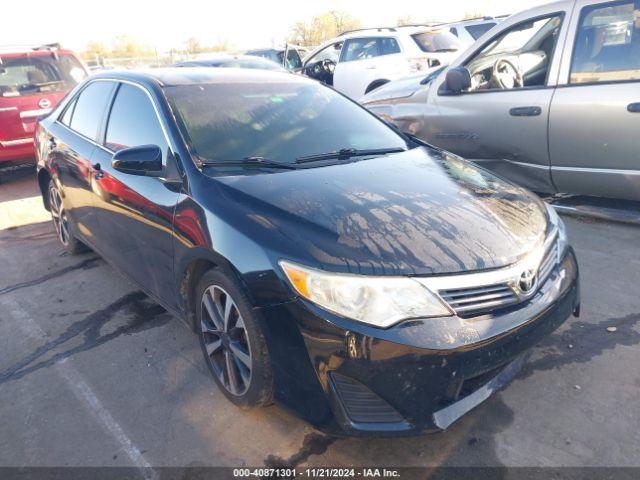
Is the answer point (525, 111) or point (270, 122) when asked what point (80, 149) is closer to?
point (270, 122)

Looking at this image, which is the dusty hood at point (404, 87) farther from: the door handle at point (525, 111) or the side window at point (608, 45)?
the side window at point (608, 45)

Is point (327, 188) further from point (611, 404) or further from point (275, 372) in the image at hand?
point (611, 404)

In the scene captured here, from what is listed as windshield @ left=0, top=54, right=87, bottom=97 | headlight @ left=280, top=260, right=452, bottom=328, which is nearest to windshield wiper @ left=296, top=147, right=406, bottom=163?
headlight @ left=280, top=260, right=452, bottom=328

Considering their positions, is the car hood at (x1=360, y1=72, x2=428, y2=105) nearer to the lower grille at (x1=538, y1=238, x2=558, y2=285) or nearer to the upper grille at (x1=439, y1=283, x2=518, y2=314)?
the lower grille at (x1=538, y1=238, x2=558, y2=285)

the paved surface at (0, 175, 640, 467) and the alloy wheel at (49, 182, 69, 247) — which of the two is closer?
the paved surface at (0, 175, 640, 467)

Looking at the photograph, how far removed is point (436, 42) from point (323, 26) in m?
29.5

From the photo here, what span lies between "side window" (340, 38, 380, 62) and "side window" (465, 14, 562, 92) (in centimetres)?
466

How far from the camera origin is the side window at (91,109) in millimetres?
3658

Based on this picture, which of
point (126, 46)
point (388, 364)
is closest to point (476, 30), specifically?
point (388, 364)

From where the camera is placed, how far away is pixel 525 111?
440 centimetres

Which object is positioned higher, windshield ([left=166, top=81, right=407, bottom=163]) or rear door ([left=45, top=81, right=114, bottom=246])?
windshield ([left=166, top=81, right=407, bottom=163])

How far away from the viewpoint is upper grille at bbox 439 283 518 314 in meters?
1.99

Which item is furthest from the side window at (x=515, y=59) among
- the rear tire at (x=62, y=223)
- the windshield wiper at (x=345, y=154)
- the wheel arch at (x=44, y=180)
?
the wheel arch at (x=44, y=180)

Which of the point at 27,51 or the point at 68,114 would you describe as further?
the point at 27,51
